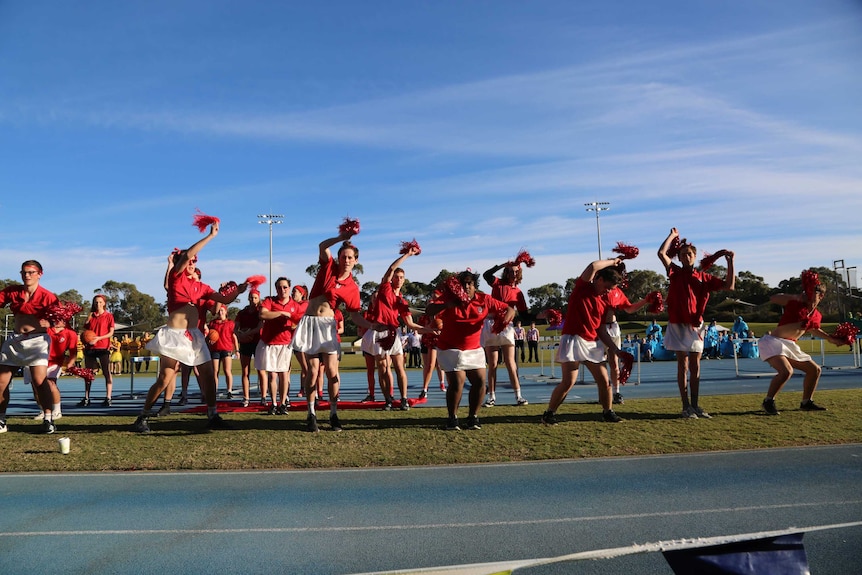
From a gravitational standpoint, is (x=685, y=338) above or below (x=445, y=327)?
below

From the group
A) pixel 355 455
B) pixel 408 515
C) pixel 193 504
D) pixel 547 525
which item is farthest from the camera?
pixel 355 455

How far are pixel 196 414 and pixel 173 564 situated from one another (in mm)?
6161

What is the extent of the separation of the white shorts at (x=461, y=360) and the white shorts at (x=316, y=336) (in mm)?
1353

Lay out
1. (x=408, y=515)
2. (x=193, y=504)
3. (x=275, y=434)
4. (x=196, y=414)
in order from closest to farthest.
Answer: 1. (x=408, y=515)
2. (x=193, y=504)
3. (x=275, y=434)
4. (x=196, y=414)

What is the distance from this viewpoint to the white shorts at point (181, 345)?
7.77m

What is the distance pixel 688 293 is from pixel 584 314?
4.96 feet

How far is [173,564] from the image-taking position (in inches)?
158

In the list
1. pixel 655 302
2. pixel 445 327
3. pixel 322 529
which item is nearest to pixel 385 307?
pixel 445 327

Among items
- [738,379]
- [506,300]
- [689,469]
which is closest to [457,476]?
[689,469]

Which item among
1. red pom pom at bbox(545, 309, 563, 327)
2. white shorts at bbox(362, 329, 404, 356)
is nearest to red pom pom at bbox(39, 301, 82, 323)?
white shorts at bbox(362, 329, 404, 356)

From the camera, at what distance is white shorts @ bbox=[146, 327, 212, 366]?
7.77 metres

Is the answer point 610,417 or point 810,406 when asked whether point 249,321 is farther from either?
point 810,406

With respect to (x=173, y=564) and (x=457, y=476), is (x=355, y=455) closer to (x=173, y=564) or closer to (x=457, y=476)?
(x=457, y=476)

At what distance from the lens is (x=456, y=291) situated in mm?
7988
